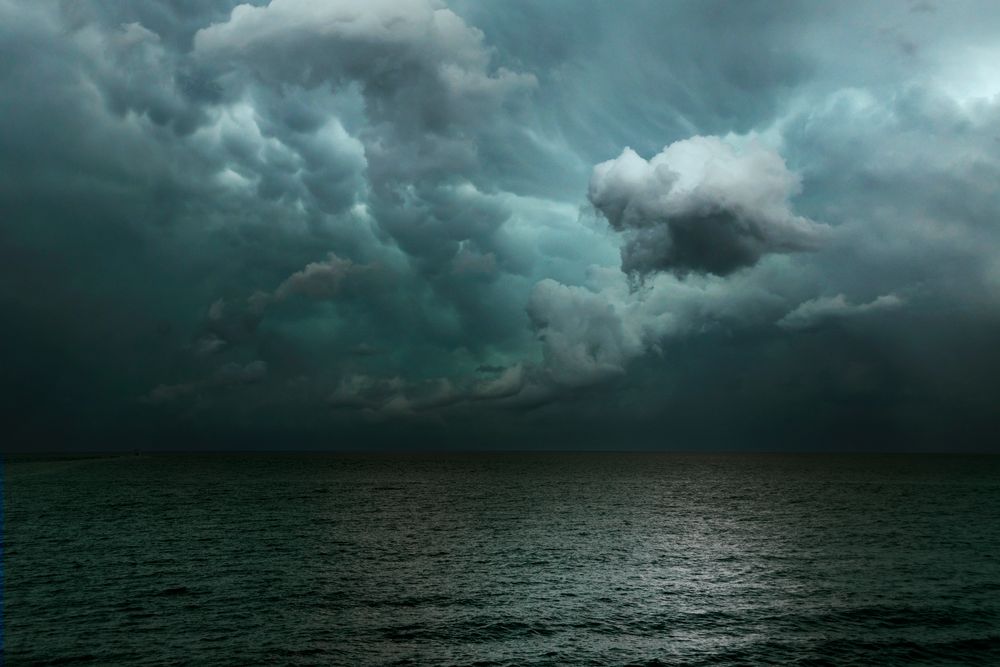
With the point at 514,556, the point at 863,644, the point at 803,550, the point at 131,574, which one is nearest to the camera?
the point at 863,644

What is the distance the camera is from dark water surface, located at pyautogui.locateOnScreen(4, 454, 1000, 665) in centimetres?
3981

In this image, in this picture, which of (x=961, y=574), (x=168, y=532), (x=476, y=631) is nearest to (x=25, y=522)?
(x=168, y=532)

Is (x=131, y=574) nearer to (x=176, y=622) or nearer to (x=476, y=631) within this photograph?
(x=176, y=622)

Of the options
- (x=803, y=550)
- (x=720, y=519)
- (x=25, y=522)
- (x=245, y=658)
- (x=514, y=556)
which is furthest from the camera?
(x=720, y=519)

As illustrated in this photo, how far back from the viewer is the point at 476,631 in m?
43.2

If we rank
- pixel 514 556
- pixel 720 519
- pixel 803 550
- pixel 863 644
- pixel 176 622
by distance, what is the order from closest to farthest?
pixel 863 644
pixel 176 622
pixel 514 556
pixel 803 550
pixel 720 519

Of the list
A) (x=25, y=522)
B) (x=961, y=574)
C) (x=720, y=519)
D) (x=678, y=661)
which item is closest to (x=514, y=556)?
(x=678, y=661)

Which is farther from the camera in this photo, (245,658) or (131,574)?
(131,574)

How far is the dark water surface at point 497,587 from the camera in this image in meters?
39.8

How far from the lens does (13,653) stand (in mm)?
37906

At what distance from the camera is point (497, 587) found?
54.5 meters

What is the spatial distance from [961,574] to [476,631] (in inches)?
1774

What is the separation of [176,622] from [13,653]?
345 inches

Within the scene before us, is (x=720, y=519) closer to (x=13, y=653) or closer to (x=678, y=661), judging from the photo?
(x=678, y=661)
